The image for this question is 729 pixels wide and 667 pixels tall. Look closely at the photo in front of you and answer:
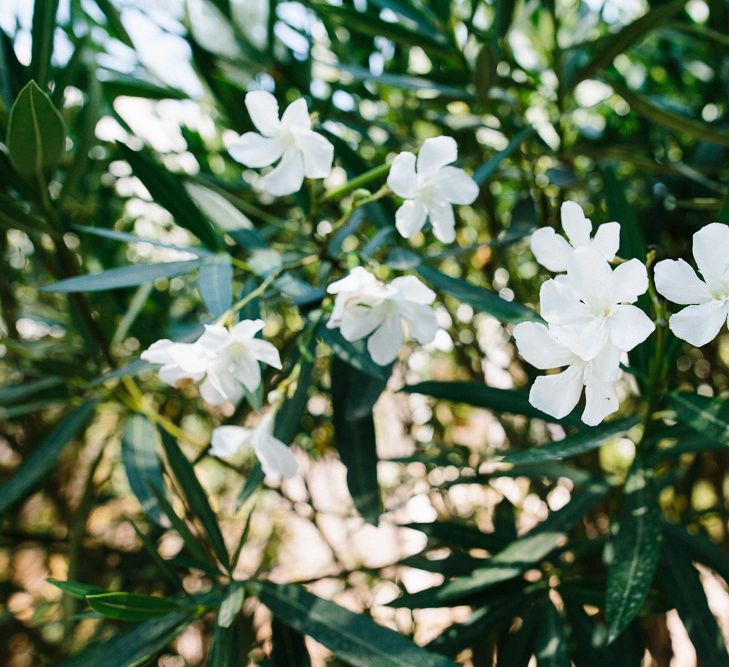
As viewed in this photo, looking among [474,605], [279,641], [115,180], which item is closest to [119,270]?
[279,641]

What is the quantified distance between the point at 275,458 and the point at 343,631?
194 millimetres

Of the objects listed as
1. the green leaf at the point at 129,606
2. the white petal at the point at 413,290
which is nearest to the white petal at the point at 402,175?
the white petal at the point at 413,290

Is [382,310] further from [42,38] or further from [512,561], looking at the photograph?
[42,38]

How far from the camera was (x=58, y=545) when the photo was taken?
1424mm

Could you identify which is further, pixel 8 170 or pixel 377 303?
pixel 8 170

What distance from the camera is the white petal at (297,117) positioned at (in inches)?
25.4

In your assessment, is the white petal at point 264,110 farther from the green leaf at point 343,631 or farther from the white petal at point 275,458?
the green leaf at point 343,631

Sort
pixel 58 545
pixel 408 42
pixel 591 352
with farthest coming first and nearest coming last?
1. pixel 58 545
2. pixel 408 42
3. pixel 591 352

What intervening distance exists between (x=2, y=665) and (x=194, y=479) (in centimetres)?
126

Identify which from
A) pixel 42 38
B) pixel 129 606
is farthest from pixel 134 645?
pixel 42 38

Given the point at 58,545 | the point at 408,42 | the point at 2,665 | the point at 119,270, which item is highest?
the point at 408,42

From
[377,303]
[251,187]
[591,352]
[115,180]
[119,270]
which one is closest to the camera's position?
[591,352]

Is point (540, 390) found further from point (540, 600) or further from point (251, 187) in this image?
point (251, 187)

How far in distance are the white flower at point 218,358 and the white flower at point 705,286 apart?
30cm
